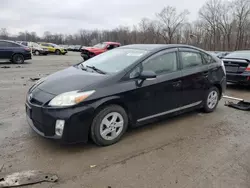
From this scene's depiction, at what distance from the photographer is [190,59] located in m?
4.35

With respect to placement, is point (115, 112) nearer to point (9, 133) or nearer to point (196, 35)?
point (9, 133)

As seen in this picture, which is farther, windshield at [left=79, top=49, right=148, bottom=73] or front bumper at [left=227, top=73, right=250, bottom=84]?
front bumper at [left=227, top=73, right=250, bottom=84]

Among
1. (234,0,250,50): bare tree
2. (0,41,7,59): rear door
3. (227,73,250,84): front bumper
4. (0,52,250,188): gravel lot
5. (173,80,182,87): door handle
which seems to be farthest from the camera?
(234,0,250,50): bare tree

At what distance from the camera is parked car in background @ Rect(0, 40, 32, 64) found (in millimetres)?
13164

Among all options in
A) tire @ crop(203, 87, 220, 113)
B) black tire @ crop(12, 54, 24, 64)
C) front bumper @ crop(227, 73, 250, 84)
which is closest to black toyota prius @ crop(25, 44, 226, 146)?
tire @ crop(203, 87, 220, 113)

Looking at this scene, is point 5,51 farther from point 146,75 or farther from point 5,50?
point 146,75

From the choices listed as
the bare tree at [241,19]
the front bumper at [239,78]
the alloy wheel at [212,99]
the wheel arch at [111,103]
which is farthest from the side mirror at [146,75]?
the bare tree at [241,19]

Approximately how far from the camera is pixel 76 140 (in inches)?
116

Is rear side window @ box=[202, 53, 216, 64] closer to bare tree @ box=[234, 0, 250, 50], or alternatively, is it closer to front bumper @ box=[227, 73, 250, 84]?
front bumper @ box=[227, 73, 250, 84]

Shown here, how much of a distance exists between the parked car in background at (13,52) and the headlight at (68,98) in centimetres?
1240

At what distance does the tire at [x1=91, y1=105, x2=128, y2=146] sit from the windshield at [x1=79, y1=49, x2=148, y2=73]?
2.21ft

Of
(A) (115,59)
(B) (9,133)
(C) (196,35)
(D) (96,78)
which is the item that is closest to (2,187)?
(B) (9,133)

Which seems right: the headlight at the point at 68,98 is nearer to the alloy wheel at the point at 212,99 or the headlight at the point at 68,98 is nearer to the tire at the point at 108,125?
the tire at the point at 108,125

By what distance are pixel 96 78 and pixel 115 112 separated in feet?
1.92
